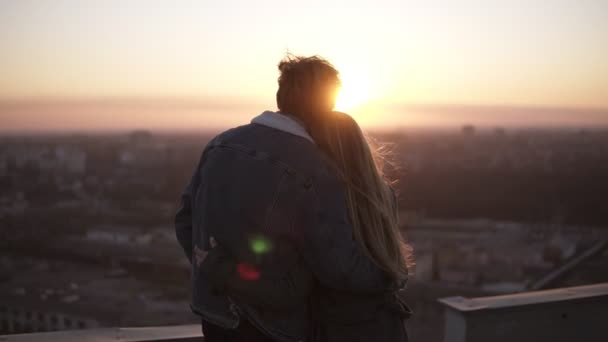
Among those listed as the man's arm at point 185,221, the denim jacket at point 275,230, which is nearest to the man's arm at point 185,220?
the man's arm at point 185,221

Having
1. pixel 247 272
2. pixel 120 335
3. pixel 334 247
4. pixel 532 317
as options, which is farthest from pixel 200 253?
pixel 532 317

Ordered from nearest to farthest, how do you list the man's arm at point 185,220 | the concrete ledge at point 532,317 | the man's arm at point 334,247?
1. the man's arm at point 334,247
2. the man's arm at point 185,220
3. the concrete ledge at point 532,317

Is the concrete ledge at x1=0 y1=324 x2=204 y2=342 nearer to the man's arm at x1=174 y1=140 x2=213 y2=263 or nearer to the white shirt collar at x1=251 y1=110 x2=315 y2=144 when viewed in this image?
the man's arm at x1=174 y1=140 x2=213 y2=263

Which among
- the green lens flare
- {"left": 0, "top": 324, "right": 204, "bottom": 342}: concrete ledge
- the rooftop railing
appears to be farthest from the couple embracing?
the rooftop railing

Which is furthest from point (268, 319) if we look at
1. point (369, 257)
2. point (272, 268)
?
point (369, 257)

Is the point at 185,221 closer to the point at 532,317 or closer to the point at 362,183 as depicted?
the point at 362,183

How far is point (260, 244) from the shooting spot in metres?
0.89

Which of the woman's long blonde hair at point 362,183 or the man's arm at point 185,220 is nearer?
the woman's long blonde hair at point 362,183

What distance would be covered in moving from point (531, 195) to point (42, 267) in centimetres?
3006

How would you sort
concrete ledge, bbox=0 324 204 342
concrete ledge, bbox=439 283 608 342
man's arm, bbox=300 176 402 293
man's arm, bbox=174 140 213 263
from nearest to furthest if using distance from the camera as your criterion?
1. man's arm, bbox=300 176 402 293
2. man's arm, bbox=174 140 213 263
3. concrete ledge, bbox=0 324 204 342
4. concrete ledge, bbox=439 283 608 342

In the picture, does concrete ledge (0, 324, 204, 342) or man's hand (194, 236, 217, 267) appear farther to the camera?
concrete ledge (0, 324, 204, 342)

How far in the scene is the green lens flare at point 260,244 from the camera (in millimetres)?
887

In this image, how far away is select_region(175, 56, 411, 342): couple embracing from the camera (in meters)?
0.89

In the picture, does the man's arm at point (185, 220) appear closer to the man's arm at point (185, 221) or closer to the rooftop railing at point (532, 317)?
the man's arm at point (185, 221)
